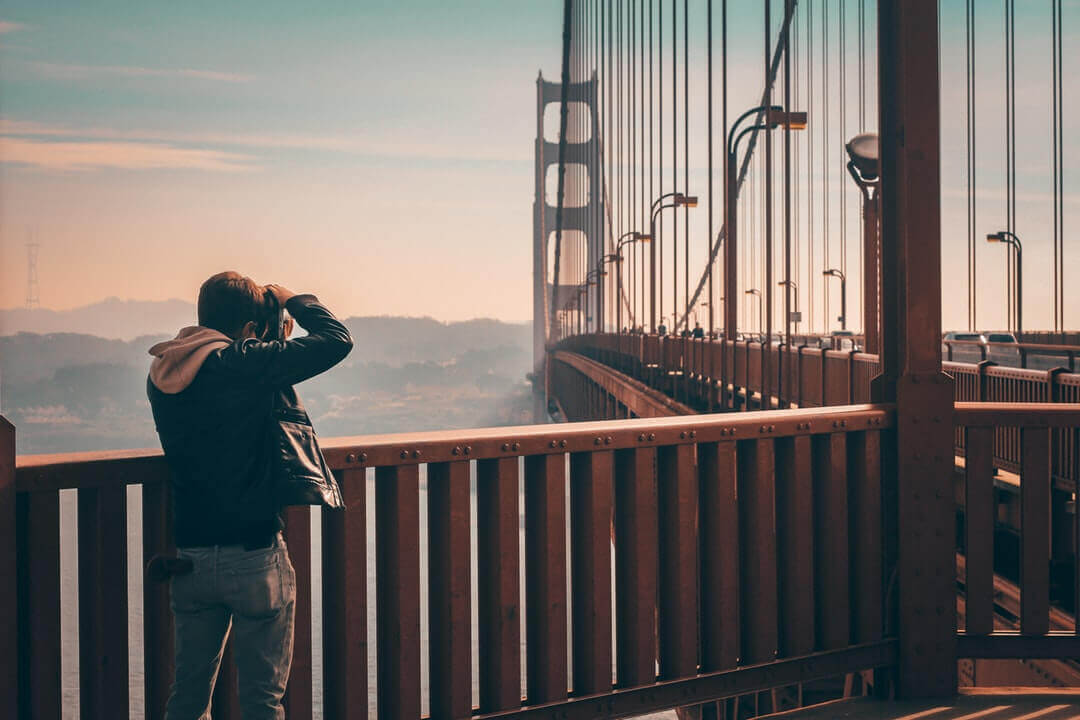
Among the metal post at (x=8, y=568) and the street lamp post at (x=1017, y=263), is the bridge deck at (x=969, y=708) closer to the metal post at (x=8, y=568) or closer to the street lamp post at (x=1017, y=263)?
the metal post at (x=8, y=568)

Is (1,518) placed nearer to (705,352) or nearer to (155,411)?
(155,411)

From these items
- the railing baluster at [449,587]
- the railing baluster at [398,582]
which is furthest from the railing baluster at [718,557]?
the railing baluster at [398,582]

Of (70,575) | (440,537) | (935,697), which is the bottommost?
(70,575)

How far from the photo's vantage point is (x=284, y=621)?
2.65 meters

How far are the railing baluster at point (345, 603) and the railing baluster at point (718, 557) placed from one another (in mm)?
1134

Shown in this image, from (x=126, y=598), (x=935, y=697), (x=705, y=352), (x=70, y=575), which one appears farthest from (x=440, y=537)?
(x=70, y=575)

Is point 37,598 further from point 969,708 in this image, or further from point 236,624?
point 969,708

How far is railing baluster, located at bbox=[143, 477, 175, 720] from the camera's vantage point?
2699mm

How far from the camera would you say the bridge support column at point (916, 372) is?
3.81m

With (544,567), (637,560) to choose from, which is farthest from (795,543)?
(544,567)

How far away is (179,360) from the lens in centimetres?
249

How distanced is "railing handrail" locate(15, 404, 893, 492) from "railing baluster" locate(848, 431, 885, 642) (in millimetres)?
97

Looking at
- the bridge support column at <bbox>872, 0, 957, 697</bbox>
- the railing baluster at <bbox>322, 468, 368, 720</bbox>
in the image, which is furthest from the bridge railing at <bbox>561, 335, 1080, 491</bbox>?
the railing baluster at <bbox>322, 468, 368, 720</bbox>

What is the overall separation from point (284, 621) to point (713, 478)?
4.85 feet
